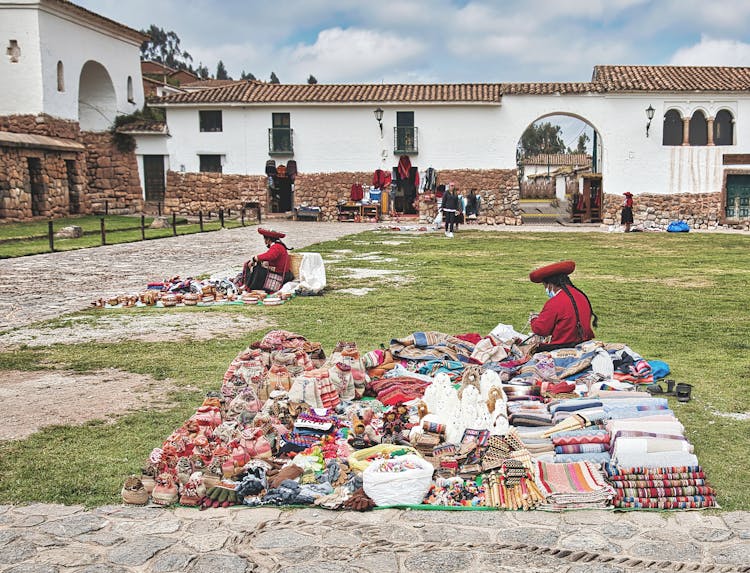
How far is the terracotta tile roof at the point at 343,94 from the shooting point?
31.5 metres

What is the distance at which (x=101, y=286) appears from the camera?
12.2m

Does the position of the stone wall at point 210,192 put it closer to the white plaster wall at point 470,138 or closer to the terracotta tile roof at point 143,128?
the white plaster wall at point 470,138

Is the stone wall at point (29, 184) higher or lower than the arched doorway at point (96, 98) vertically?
lower

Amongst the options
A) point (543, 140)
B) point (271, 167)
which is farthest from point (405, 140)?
point (543, 140)

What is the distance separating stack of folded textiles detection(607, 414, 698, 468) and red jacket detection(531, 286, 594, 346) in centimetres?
186

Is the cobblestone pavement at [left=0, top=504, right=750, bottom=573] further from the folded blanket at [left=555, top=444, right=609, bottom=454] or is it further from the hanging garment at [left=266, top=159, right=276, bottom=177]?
the hanging garment at [left=266, top=159, right=276, bottom=177]

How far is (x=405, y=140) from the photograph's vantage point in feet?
104

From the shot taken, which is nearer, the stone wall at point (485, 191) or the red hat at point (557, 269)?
the red hat at point (557, 269)

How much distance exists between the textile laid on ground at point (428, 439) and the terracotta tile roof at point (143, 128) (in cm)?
2809

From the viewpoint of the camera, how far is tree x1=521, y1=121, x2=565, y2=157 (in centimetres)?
8350

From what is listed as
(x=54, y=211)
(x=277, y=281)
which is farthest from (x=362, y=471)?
(x=54, y=211)

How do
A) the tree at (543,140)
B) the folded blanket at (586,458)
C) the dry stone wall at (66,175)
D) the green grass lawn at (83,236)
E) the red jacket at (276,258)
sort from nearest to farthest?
the folded blanket at (586,458) → the red jacket at (276,258) → the green grass lawn at (83,236) → the dry stone wall at (66,175) → the tree at (543,140)

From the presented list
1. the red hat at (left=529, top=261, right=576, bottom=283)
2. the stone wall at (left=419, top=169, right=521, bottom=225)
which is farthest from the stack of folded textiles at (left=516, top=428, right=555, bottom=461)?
the stone wall at (left=419, top=169, right=521, bottom=225)

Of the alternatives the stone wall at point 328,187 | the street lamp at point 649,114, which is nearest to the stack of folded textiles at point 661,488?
the street lamp at point 649,114
